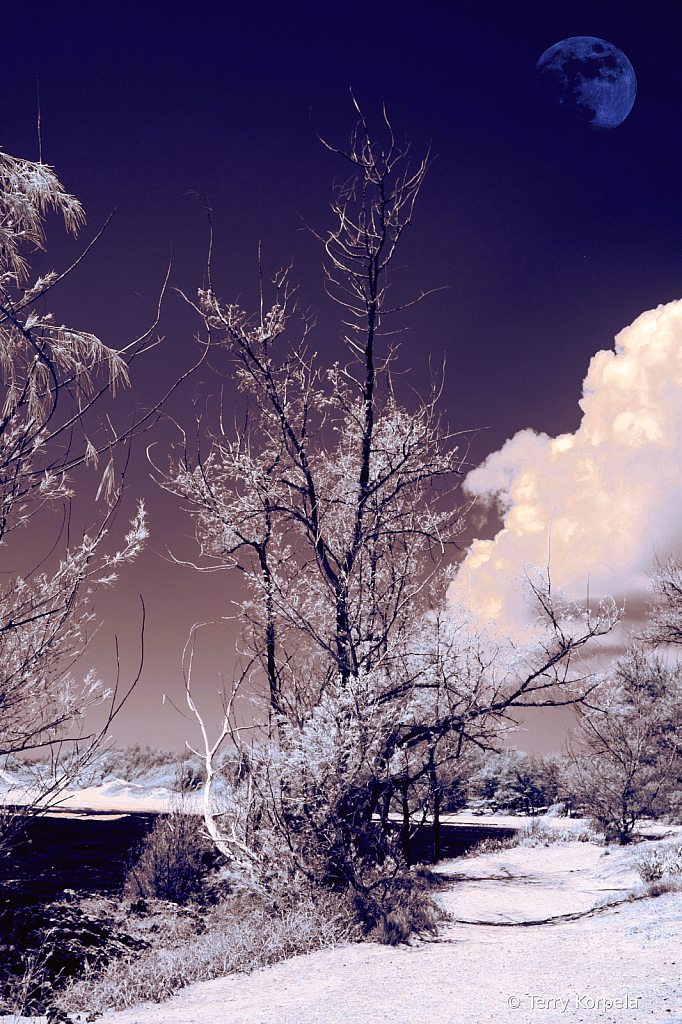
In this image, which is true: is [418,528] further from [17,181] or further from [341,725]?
[17,181]

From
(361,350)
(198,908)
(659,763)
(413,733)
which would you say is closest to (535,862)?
(659,763)

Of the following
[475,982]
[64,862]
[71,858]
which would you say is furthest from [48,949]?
[71,858]

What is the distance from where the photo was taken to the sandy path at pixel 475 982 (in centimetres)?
536

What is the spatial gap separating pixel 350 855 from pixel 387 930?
1.10 m

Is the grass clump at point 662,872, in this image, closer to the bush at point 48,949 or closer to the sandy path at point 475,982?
the sandy path at point 475,982

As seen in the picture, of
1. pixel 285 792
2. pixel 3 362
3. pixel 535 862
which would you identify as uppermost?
pixel 3 362

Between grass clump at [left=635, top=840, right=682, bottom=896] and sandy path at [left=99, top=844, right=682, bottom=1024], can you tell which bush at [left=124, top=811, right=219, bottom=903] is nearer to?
sandy path at [left=99, top=844, right=682, bottom=1024]

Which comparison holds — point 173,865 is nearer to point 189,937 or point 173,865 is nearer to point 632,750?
point 189,937

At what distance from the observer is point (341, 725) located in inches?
346

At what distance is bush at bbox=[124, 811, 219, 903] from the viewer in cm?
1348

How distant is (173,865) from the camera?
13.7 m

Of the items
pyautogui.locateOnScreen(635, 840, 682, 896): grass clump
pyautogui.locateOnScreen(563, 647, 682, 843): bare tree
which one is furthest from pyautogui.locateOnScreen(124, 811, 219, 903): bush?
pyautogui.locateOnScreen(563, 647, 682, 843): bare tree

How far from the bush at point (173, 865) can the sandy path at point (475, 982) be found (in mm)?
7001

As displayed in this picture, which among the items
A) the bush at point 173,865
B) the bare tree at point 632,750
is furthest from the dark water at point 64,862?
the bare tree at point 632,750
